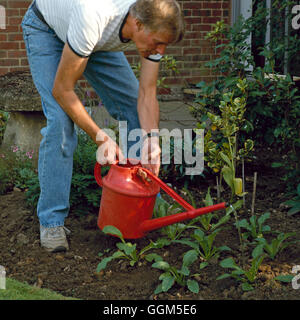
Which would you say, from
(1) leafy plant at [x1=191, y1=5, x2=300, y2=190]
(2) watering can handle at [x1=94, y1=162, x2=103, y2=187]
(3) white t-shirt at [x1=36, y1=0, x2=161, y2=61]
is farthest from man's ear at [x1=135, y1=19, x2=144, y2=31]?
(1) leafy plant at [x1=191, y1=5, x2=300, y2=190]

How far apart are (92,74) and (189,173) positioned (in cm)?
99

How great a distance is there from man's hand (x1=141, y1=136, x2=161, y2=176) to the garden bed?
39 cm

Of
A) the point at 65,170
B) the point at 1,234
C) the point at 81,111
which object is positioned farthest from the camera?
the point at 1,234

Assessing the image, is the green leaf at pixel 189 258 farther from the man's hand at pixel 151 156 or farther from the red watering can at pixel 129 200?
the man's hand at pixel 151 156

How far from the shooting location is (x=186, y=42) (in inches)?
242

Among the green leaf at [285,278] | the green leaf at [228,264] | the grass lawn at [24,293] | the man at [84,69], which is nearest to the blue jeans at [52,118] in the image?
the man at [84,69]

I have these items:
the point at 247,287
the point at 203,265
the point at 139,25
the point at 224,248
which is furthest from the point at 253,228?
the point at 139,25

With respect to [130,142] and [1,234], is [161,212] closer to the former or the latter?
[130,142]

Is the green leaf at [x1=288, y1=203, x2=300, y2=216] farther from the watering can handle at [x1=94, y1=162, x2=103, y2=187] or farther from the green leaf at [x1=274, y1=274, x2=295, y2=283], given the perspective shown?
the watering can handle at [x1=94, y1=162, x2=103, y2=187]

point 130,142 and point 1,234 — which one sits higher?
point 130,142

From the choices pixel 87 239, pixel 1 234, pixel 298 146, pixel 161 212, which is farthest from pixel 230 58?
pixel 1 234

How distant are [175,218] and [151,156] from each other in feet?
1.29

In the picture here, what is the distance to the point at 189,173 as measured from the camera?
11.2 ft

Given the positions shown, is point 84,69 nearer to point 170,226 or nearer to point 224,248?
point 170,226
